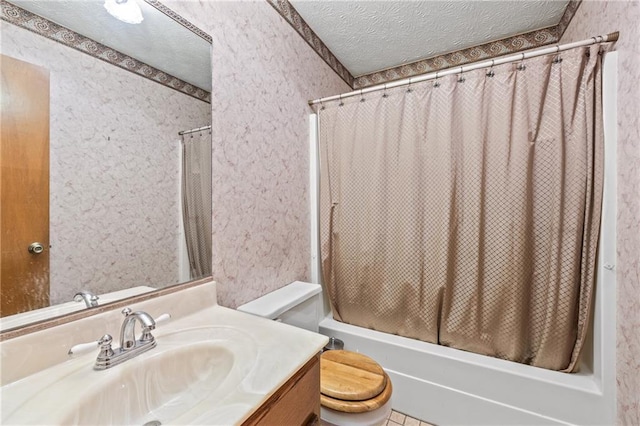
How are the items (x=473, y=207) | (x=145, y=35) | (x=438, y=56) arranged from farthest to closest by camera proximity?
(x=438, y=56)
(x=473, y=207)
(x=145, y=35)

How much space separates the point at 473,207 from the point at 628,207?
0.55m

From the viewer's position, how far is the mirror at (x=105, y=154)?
0.62m

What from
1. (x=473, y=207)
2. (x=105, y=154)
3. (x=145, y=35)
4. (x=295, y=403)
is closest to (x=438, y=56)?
→ (x=473, y=207)

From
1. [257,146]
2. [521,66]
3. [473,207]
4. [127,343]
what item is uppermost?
[521,66]

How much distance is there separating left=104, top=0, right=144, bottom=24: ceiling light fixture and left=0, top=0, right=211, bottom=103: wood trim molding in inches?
2.6

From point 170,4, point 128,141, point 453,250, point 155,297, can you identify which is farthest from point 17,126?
point 453,250

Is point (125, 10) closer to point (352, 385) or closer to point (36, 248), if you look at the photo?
point (36, 248)

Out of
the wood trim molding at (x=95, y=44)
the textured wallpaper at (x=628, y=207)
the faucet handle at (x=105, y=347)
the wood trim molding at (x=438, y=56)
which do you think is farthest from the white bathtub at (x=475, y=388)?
the wood trim molding at (x=438, y=56)

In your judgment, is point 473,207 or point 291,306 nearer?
point 291,306

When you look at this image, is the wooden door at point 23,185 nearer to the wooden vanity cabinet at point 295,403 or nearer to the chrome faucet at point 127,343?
the chrome faucet at point 127,343

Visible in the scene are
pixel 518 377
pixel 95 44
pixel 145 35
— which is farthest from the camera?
pixel 518 377

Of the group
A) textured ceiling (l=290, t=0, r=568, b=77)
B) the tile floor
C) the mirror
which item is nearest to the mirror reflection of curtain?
the mirror

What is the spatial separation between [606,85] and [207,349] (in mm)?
1887

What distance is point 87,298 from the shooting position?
0.72 metres
